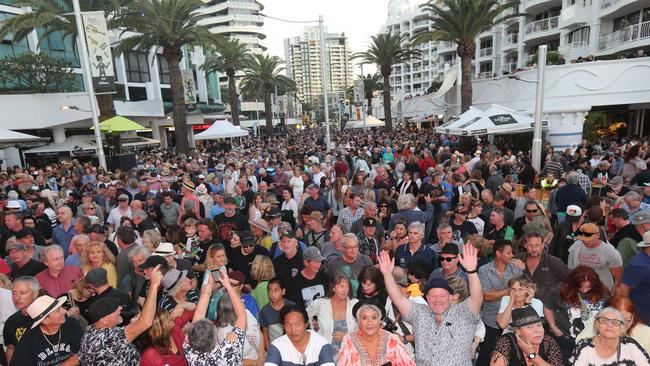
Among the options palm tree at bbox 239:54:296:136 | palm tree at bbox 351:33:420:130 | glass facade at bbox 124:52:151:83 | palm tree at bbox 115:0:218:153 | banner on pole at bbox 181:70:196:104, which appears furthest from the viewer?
palm tree at bbox 239:54:296:136

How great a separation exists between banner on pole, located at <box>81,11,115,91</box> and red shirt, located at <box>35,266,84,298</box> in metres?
11.1

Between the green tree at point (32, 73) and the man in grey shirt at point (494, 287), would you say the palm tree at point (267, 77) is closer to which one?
the green tree at point (32, 73)

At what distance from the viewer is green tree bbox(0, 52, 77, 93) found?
22938 mm

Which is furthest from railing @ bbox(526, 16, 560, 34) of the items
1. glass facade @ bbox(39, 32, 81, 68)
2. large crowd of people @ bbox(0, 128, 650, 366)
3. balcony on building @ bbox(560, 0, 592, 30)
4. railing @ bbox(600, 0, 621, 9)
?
glass facade @ bbox(39, 32, 81, 68)

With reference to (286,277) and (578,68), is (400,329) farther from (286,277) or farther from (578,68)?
(578,68)

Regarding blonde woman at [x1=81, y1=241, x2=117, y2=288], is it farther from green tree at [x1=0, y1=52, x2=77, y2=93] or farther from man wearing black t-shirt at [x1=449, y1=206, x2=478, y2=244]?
green tree at [x1=0, y1=52, x2=77, y2=93]

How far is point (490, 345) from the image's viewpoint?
14.1ft

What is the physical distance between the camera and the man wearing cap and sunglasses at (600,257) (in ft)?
14.6

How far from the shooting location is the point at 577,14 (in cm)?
2619

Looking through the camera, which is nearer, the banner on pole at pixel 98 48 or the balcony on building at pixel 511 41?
the banner on pole at pixel 98 48

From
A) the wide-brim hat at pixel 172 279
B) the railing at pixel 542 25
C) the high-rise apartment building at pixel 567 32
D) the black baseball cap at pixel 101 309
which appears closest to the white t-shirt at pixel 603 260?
the wide-brim hat at pixel 172 279

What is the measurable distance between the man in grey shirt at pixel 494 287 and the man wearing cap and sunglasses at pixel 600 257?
0.85m

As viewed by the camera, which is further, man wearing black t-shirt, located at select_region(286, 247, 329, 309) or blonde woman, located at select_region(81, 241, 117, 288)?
blonde woman, located at select_region(81, 241, 117, 288)

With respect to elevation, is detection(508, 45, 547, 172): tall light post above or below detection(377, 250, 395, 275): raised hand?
above
